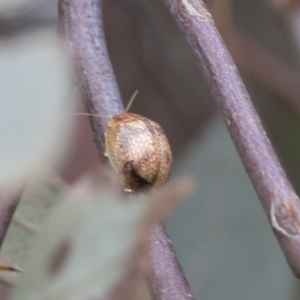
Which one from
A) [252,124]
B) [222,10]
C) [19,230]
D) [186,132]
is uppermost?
[252,124]

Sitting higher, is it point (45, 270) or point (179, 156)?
point (45, 270)

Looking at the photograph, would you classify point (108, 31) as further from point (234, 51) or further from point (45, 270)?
point (45, 270)

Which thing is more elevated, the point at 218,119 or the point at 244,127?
the point at 244,127

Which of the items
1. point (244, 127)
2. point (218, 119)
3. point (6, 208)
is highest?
point (244, 127)

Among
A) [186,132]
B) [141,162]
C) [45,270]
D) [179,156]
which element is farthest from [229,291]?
[45,270]

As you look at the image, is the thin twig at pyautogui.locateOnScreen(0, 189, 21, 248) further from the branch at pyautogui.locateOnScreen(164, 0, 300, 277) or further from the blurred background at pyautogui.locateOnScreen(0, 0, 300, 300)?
the blurred background at pyautogui.locateOnScreen(0, 0, 300, 300)

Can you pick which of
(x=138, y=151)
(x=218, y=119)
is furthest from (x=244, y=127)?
(x=218, y=119)

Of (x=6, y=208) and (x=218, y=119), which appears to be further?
(x=218, y=119)

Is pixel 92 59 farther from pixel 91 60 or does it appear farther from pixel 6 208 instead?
pixel 6 208
